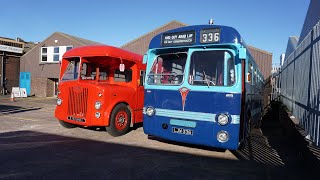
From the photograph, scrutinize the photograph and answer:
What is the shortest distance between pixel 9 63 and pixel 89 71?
940 inches

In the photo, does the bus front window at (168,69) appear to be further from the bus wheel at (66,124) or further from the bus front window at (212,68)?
the bus wheel at (66,124)

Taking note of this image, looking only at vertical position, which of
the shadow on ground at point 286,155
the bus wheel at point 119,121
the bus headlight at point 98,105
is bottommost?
the shadow on ground at point 286,155

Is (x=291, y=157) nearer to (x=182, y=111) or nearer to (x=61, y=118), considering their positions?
(x=182, y=111)

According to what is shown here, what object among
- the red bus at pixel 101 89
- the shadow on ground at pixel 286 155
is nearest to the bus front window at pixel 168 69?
the red bus at pixel 101 89

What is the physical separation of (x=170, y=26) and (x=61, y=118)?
1751cm

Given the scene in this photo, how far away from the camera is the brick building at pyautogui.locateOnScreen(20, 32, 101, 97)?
27.6 metres

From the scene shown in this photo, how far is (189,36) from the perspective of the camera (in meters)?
7.03

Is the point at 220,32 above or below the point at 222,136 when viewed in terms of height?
above

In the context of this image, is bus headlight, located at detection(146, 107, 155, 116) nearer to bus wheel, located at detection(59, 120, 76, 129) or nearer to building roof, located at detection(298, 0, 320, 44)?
bus wheel, located at detection(59, 120, 76, 129)

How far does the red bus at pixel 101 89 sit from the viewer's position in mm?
8484

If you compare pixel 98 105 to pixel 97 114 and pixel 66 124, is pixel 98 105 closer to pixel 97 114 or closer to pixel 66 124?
pixel 97 114

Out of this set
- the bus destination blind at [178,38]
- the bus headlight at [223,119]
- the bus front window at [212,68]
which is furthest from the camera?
the bus destination blind at [178,38]

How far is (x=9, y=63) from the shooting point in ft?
97.1

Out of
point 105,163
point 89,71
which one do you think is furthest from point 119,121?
point 105,163
